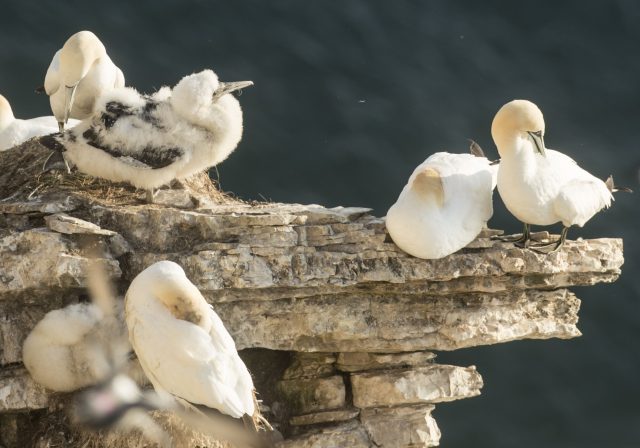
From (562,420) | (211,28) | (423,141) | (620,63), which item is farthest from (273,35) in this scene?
(562,420)

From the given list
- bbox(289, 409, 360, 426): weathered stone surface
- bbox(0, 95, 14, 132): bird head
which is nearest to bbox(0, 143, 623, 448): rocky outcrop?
bbox(289, 409, 360, 426): weathered stone surface

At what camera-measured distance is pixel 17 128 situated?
34.7ft

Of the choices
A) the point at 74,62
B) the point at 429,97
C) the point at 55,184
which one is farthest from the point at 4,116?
the point at 429,97

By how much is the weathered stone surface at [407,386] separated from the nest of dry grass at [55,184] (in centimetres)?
147

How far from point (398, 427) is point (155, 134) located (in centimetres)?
225

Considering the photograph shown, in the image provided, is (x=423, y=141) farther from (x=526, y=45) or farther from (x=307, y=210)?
(x=307, y=210)

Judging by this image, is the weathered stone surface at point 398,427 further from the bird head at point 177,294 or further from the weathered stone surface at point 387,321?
the bird head at point 177,294

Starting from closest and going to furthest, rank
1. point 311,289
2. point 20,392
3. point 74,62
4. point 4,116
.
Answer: point 20,392
point 311,289
point 74,62
point 4,116

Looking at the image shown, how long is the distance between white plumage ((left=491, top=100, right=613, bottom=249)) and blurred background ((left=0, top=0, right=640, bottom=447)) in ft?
15.4

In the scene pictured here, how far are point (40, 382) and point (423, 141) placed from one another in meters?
6.30

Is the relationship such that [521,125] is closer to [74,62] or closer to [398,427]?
[398,427]

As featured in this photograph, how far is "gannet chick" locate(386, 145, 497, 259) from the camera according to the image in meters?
8.35

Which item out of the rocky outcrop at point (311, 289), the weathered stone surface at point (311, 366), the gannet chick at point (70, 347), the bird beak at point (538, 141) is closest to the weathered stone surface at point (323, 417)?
the rocky outcrop at point (311, 289)

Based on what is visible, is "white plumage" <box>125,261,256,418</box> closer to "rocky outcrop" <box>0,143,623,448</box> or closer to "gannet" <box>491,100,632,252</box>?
"rocky outcrop" <box>0,143,623,448</box>
